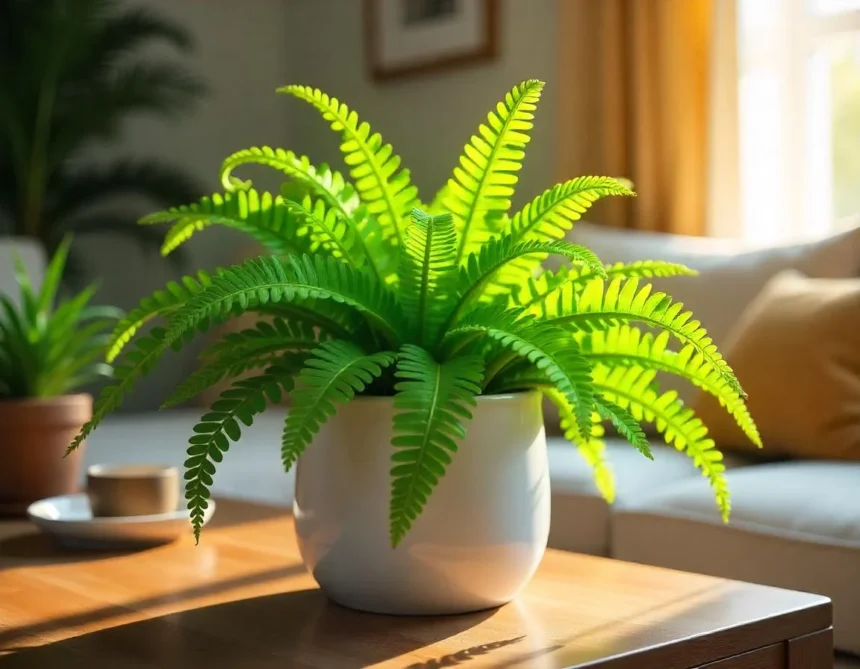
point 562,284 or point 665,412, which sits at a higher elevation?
point 562,284

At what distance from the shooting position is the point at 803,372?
214 centimetres

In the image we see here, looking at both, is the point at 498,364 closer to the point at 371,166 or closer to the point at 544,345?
the point at 544,345

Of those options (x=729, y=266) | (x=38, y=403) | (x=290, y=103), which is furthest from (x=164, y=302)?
(x=290, y=103)

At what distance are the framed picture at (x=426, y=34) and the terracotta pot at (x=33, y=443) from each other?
8.75 feet

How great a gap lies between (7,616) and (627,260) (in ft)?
6.64

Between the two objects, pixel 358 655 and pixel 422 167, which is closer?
pixel 358 655

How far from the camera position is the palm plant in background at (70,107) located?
13.1 feet

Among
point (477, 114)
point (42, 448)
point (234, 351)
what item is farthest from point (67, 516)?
point (477, 114)

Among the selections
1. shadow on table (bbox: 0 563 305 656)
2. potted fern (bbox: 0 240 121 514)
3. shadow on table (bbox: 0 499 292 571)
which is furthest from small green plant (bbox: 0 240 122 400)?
shadow on table (bbox: 0 563 305 656)

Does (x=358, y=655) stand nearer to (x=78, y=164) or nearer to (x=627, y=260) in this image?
(x=627, y=260)

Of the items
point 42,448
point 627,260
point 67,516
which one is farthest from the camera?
point 627,260

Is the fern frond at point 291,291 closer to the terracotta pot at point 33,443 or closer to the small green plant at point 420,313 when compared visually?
the small green plant at point 420,313

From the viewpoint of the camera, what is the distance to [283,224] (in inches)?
40.0

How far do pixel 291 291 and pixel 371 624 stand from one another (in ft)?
0.96
